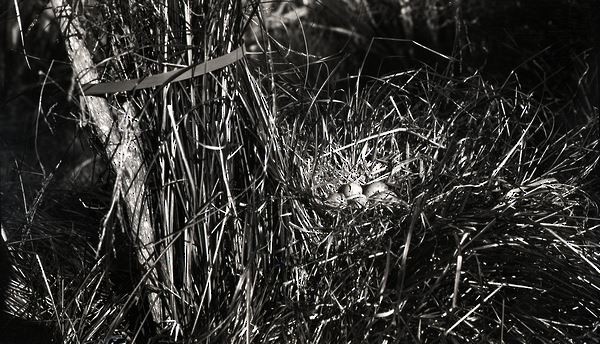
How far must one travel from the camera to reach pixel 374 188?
6.39 feet

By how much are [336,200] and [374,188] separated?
12cm

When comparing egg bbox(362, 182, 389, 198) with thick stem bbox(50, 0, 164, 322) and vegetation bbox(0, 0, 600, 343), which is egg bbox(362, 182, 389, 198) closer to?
vegetation bbox(0, 0, 600, 343)

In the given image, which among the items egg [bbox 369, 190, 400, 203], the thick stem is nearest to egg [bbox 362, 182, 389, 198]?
egg [bbox 369, 190, 400, 203]

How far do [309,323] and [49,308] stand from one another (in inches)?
25.1

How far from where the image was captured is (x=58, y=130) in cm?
369

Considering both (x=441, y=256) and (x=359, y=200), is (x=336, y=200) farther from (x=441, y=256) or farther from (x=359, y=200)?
(x=441, y=256)

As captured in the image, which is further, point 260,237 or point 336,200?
point 336,200

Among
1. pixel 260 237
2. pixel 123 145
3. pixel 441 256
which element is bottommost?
pixel 441 256

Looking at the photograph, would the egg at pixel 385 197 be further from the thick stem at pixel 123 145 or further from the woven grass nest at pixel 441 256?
the thick stem at pixel 123 145

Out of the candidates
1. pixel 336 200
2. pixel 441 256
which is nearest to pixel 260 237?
pixel 336 200

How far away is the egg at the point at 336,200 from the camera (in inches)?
73.5

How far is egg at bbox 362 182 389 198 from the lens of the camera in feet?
6.36

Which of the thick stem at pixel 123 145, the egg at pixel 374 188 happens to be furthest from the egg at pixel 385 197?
the thick stem at pixel 123 145

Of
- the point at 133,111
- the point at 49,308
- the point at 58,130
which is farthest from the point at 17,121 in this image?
Result: the point at 133,111
